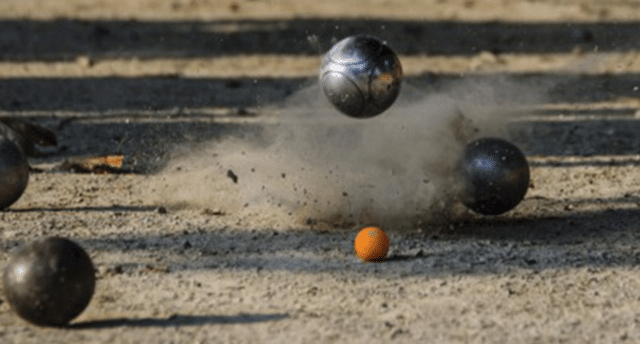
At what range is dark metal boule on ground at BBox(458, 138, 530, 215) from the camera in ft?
27.2

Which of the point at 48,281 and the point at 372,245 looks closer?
the point at 48,281

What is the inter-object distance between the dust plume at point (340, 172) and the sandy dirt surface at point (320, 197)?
0.07 feet

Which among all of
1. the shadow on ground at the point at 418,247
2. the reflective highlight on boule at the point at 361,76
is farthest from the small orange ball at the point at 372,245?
the reflective highlight on boule at the point at 361,76

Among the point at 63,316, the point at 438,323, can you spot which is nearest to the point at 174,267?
the point at 63,316

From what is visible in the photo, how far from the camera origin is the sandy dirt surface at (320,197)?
6457mm

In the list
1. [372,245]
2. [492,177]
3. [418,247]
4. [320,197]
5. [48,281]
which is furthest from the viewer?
[320,197]

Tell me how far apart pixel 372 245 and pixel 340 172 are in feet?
5.21

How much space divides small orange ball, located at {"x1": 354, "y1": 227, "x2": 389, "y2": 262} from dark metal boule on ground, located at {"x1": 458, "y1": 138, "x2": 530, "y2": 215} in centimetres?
106

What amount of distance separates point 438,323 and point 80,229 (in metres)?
3.13

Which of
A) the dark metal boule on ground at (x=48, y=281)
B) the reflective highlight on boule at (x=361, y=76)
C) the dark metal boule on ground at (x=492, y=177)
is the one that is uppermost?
the reflective highlight on boule at (x=361, y=76)

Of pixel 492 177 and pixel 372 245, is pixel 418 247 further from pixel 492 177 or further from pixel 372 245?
pixel 492 177

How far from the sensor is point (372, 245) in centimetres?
747

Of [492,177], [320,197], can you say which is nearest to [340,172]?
[320,197]

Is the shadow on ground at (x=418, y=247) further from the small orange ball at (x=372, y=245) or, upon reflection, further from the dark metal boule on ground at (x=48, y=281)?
the dark metal boule on ground at (x=48, y=281)
